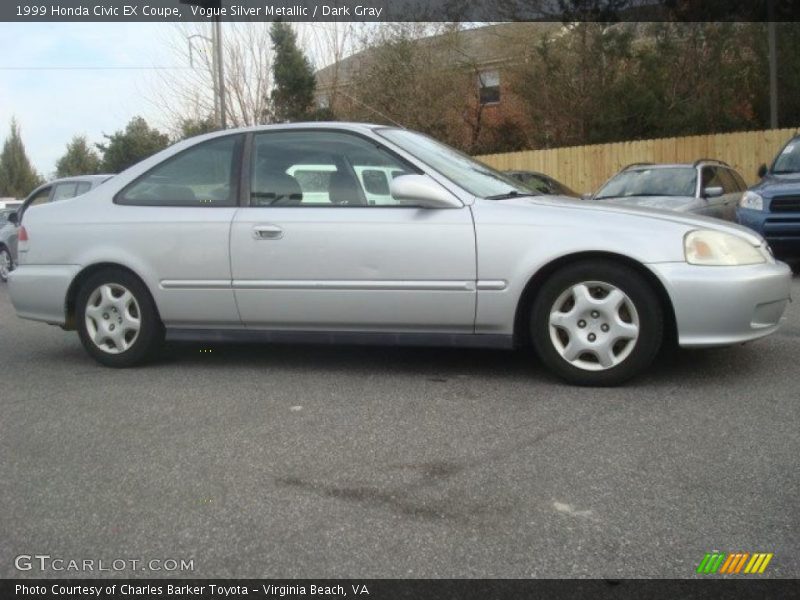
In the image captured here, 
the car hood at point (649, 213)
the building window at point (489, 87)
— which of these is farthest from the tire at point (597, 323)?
the building window at point (489, 87)

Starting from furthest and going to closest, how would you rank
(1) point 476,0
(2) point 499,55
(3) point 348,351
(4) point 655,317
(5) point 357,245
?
(2) point 499,55 → (1) point 476,0 → (3) point 348,351 → (5) point 357,245 → (4) point 655,317

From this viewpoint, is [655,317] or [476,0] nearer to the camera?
[655,317]

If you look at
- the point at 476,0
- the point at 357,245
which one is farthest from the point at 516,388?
the point at 476,0

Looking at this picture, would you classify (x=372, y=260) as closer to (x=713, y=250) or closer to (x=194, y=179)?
(x=194, y=179)

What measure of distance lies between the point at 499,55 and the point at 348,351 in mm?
22035

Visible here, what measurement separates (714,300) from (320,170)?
94.2 inches

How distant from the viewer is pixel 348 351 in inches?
239

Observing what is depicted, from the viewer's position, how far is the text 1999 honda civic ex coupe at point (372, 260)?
4.66 meters

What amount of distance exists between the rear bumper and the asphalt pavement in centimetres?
48

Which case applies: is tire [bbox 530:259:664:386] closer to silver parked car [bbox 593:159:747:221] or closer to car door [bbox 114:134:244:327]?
car door [bbox 114:134:244:327]

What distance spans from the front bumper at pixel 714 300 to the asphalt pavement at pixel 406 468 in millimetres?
302

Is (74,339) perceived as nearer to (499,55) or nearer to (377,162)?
(377,162)

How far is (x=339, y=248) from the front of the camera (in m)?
5.04
